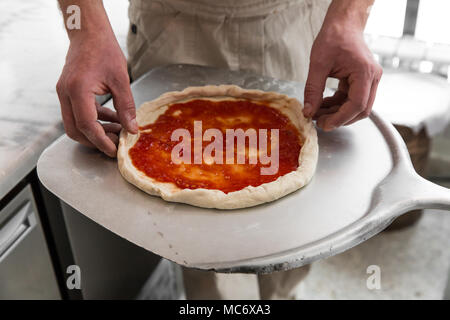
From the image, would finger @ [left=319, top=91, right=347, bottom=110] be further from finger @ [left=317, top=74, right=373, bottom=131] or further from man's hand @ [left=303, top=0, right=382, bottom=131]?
finger @ [left=317, top=74, right=373, bottom=131]

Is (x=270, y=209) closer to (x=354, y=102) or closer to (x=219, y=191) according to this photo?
(x=219, y=191)

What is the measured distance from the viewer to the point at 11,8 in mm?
1965

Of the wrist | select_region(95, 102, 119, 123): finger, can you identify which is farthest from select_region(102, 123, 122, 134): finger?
the wrist

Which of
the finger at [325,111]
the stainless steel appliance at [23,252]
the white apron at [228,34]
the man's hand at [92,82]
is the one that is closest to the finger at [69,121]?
the man's hand at [92,82]

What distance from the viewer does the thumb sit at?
1.20m

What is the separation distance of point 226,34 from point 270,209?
0.66 metres

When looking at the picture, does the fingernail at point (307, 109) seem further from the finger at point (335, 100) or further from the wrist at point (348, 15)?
the wrist at point (348, 15)

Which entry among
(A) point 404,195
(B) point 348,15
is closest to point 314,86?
(B) point 348,15

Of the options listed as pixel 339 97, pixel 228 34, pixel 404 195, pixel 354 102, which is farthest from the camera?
pixel 228 34

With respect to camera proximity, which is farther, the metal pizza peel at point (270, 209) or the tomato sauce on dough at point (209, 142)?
the tomato sauce on dough at point (209, 142)

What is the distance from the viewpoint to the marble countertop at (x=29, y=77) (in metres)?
1.20

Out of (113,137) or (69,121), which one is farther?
(113,137)

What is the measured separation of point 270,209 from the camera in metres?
1.04

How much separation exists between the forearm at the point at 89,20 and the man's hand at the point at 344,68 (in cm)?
55
